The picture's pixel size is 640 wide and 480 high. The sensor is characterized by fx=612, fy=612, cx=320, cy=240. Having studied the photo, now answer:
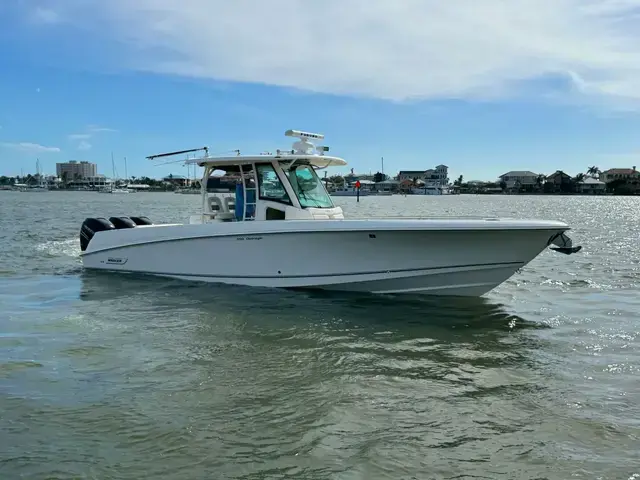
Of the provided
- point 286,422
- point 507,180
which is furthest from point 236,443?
point 507,180

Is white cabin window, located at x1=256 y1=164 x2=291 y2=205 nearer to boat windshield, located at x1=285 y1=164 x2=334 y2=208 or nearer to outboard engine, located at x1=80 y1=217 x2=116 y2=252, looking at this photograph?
boat windshield, located at x1=285 y1=164 x2=334 y2=208

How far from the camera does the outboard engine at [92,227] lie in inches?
514

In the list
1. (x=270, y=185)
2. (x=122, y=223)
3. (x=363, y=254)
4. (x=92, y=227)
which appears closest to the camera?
(x=363, y=254)

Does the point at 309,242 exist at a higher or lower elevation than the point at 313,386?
higher

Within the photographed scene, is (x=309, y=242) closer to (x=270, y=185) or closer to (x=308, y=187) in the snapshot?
(x=308, y=187)

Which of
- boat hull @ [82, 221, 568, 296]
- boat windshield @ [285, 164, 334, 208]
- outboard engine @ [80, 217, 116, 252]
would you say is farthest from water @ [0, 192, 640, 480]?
outboard engine @ [80, 217, 116, 252]

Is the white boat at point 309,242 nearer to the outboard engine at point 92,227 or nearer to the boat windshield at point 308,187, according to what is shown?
the boat windshield at point 308,187

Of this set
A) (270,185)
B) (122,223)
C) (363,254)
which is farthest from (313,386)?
(122,223)

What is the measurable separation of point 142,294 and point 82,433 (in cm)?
601

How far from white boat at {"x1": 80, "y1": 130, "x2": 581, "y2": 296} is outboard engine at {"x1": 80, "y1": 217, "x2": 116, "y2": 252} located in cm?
63

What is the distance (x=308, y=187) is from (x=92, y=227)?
5123 mm

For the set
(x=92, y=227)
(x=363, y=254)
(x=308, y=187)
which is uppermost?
(x=308, y=187)

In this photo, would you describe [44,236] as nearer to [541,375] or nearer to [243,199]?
[243,199]

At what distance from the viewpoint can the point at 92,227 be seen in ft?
43.4
